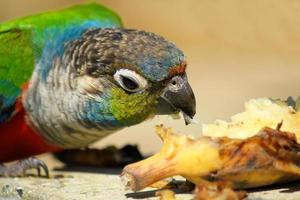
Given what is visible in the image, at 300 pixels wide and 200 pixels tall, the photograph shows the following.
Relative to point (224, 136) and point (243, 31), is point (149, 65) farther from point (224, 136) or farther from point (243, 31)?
point (243, 31)

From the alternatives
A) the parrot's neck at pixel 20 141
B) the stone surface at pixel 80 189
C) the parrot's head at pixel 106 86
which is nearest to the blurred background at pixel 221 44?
the parrot's neck at pixel 20 141

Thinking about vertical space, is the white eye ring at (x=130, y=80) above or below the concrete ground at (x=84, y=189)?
above

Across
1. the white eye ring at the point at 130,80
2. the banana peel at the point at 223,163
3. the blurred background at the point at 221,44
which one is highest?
the blurred background at the point at 221,44

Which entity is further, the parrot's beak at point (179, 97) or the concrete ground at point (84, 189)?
the parrot's beak at point (179, 97)

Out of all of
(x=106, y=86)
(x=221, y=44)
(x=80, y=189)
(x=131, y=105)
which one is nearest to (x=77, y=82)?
(x=106, y=86)

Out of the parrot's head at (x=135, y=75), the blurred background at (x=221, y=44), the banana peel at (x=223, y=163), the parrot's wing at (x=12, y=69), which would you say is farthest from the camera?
the blurred background at (x=221, y=44)

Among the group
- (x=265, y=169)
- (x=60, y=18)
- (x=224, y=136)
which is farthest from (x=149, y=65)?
(x=60, y=18)

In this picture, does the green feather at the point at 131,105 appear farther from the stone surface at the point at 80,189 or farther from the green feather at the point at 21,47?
the green feather at the point at 21,47

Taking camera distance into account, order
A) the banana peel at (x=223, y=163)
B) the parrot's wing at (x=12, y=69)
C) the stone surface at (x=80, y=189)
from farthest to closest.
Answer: the parrot's wing at (x=12, y=69), the stone surface at (x=80, y=189), the banana peel at (x=223, y=163)
